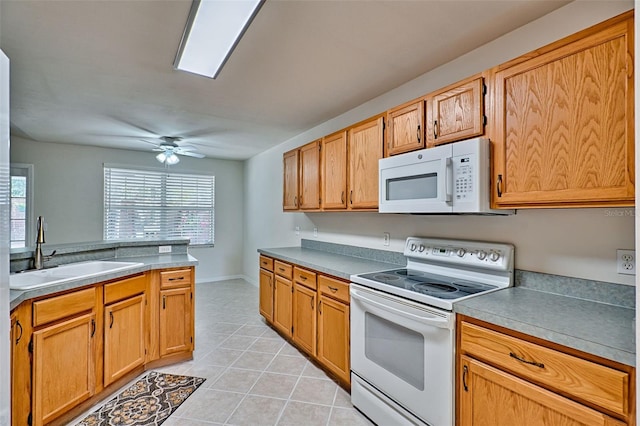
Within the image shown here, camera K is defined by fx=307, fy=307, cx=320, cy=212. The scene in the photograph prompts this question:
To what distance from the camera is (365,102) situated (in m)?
3.07

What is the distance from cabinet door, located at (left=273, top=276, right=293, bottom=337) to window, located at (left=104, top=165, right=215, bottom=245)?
10.4 feet

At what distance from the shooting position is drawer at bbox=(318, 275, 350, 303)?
7.55 feet

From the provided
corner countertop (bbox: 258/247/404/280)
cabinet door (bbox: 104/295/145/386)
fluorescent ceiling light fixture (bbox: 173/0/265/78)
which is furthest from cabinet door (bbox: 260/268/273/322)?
fluorescent ceiling light fixture (bbox: 173/0/265/78)

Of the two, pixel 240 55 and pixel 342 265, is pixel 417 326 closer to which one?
pixel 342 265

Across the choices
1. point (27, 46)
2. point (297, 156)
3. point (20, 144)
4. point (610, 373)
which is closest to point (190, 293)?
point (297, 156)

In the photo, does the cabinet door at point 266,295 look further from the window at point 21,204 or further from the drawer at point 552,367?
the window at point 21,204

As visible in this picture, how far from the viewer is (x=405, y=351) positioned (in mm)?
1779

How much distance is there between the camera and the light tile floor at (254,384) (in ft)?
6.72

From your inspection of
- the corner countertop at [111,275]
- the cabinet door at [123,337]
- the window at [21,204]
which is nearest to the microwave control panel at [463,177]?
the corner countertop at [111,275]

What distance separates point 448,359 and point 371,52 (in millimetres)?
1950

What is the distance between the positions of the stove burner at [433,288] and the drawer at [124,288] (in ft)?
6.92

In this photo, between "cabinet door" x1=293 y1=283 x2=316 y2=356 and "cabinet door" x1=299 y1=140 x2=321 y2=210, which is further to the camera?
"cabinet door" x1=299 y1=140 x2=321 y2=210

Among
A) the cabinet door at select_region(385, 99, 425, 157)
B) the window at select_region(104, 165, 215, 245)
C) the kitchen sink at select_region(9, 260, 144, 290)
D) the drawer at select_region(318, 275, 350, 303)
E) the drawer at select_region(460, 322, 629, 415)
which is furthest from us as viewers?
the window at select_region(104, 165, 215, 245)

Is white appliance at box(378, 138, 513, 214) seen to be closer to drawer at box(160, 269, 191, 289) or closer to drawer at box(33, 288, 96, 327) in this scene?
drawer at box(160, 269, 191, 289)
